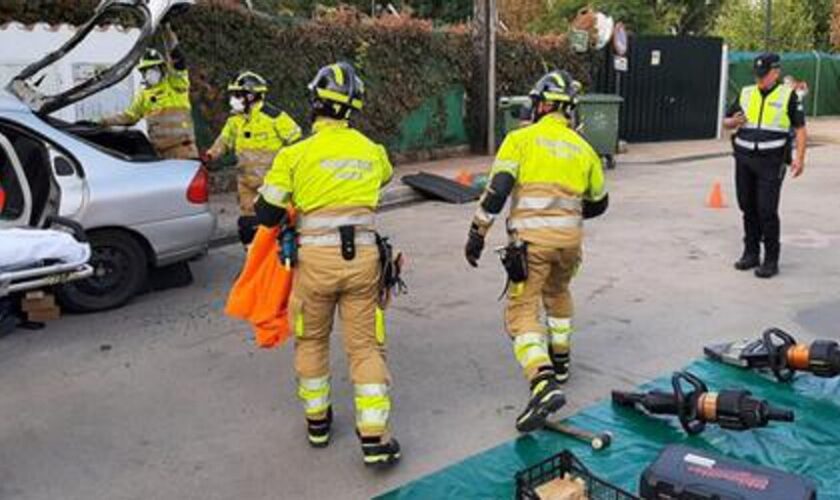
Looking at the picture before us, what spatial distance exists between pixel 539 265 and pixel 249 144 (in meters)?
3.86

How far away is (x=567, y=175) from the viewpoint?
4551 mm

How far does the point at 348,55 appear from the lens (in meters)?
14.2

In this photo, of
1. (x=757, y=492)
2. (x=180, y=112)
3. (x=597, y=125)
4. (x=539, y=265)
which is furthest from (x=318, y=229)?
(x=597, y=125)

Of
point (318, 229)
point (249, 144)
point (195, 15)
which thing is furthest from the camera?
point (195, 15)

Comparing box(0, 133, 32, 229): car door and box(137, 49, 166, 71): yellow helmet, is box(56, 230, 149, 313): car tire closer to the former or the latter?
box(0, 133, 32, 229): car door

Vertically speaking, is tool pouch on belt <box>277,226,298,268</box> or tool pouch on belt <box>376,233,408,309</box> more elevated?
tool pouch on belt <box>277,226,298,268</box>

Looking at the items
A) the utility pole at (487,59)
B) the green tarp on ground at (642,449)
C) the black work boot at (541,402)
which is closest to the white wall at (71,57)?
the black work boot at (541,402)

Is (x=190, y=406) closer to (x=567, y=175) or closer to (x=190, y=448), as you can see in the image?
(x=190, y=448)

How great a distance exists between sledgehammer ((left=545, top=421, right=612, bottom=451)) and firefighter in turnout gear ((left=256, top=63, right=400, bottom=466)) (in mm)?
826

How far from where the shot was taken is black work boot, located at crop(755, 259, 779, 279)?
7418 mm

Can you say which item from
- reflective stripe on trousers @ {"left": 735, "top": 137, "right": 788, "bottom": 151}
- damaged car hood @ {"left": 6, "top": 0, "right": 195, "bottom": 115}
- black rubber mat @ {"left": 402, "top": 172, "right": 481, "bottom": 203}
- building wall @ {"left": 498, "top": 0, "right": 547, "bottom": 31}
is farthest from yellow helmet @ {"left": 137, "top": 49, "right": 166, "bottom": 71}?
building wall @ {"left": 498, "top": 0, "right": 547, "bottom": 31}

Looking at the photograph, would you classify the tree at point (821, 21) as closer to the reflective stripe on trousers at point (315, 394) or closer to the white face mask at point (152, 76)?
the white face mask at point (152, 76)

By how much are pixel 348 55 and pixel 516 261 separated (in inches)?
407

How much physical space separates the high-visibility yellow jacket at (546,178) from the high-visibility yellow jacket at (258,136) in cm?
350
